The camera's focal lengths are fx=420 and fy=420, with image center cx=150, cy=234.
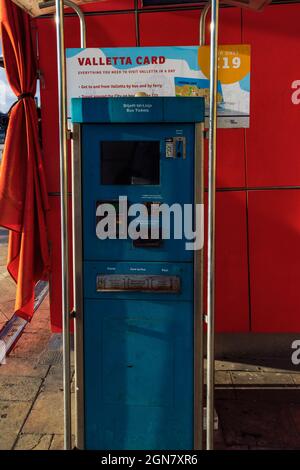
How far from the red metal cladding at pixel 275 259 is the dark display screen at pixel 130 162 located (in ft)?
5.32

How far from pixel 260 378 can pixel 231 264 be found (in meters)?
1.01

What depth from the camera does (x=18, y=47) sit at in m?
3.42

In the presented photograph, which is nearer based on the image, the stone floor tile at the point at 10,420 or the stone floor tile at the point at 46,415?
the stone floor tile at the point at 10,420

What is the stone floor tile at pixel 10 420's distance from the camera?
2828mm

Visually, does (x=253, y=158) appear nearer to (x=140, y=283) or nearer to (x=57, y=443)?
(x=140, y=283)

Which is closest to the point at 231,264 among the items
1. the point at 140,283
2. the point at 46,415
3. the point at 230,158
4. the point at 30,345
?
the point at 230,158

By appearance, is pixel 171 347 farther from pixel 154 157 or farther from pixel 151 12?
pixel 151 12

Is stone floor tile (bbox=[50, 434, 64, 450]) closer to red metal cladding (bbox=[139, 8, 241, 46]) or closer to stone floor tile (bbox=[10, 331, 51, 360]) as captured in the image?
stone floor tile (bbox=[10, 331, 51, 360])

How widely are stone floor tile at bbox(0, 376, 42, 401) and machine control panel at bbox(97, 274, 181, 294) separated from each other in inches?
60.8

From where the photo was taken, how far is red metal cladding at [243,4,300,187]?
3.48 meters

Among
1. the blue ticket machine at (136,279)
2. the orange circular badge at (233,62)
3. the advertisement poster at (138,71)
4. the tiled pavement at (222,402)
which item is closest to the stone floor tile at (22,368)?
the tiled pavement at (222,402)

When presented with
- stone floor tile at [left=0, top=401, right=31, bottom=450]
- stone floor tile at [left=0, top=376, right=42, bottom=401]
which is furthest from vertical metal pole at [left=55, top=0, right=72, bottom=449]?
stone floor tile at [left=0, top=376, right=42, bottom=401]

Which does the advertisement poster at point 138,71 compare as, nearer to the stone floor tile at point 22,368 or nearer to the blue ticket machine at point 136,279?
the blue ticket machine at point 136,279

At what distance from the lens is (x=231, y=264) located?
3.78 m
